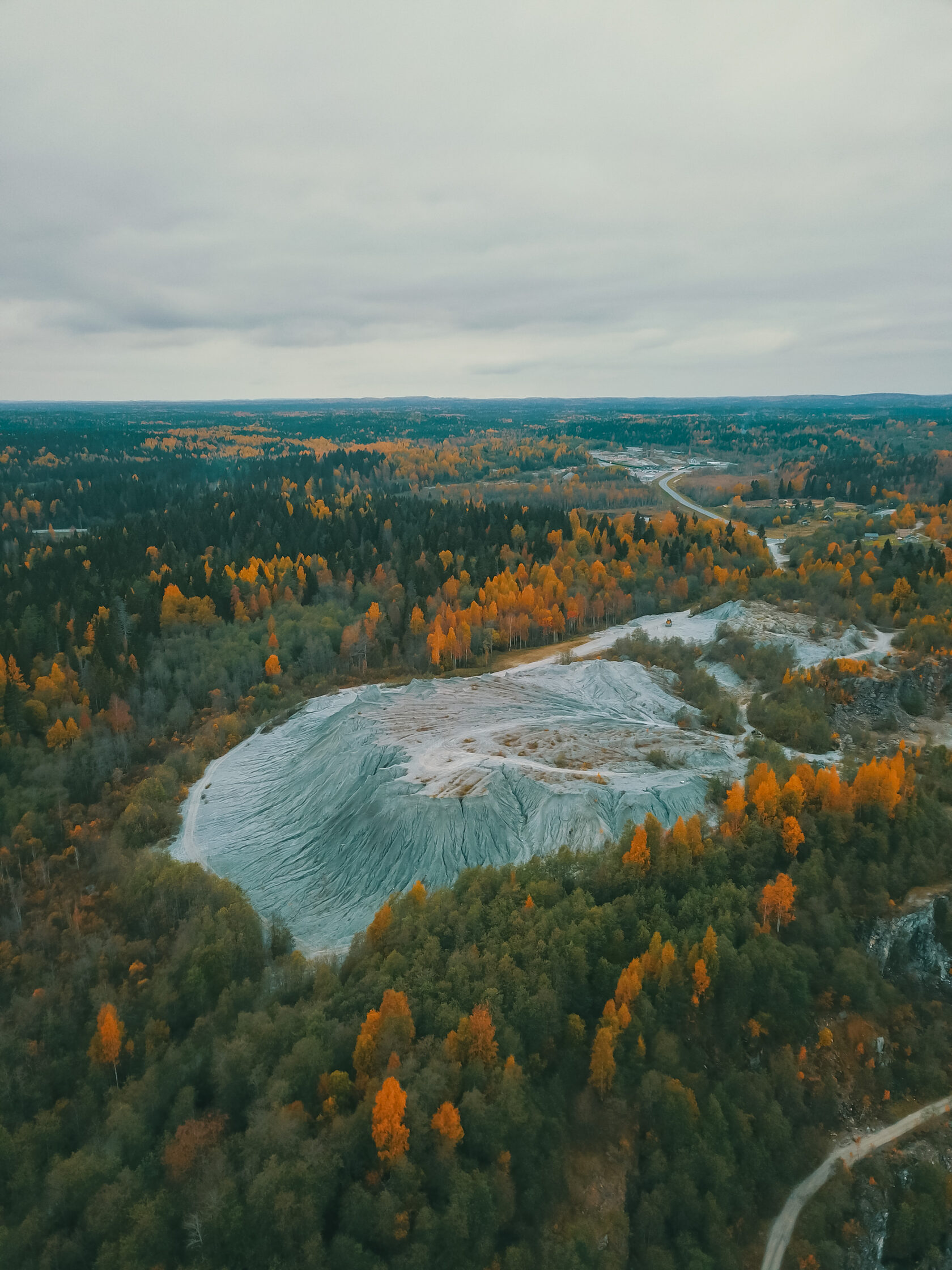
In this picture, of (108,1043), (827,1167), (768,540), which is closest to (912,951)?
(827,1167)

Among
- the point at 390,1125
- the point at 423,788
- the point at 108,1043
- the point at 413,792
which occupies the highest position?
the point at 423,788

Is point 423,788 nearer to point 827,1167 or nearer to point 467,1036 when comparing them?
point 467,1036

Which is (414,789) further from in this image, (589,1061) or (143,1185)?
(143,1185)

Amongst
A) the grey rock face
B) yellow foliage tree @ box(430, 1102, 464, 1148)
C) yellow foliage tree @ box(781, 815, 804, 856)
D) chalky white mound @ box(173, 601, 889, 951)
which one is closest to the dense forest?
yellow foliage tree @ box(430, 1102, 464, 1148)

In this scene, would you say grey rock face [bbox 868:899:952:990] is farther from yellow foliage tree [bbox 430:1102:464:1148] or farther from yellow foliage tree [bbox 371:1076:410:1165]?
yellow foliage tree [bbox 371:1076:410:1165]

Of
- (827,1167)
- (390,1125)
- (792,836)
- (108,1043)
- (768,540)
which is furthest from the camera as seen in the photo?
(768,540)

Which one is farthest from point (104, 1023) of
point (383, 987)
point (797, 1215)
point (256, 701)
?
point (256, 701)
